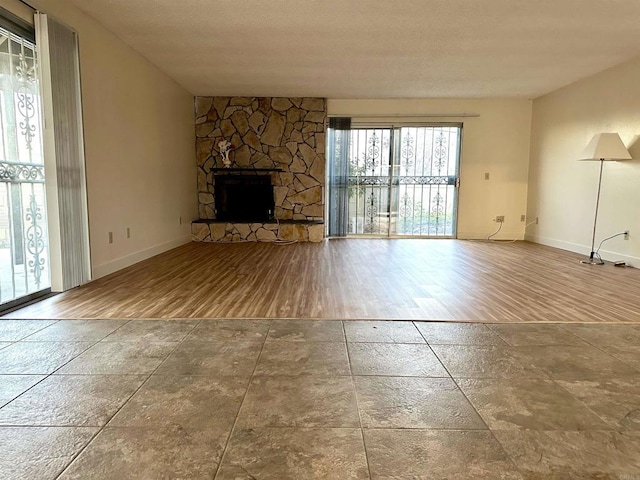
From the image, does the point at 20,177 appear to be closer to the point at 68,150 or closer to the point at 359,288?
the point at 68,150

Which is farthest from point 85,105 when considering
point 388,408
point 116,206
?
point 388,408

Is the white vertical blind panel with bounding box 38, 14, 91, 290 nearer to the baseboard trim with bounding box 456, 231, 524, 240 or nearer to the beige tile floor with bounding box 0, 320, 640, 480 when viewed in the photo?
the beige tile floor with bounding box 0, 320, 640, 480

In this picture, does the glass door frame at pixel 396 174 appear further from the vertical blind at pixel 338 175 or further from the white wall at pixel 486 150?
the vertical blind at pixel 338 175

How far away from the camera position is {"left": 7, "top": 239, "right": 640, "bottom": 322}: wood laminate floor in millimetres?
2684

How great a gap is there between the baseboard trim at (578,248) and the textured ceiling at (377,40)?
2287 mm

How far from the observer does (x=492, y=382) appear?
1.72 m

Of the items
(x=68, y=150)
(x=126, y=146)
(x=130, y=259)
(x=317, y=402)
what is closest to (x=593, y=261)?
(x=317, y=402)

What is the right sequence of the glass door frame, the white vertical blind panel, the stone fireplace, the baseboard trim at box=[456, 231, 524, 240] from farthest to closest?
the baseboard trim at box=[456, 231, 524, 240]
the glass door frame
the stone fireplace
the white vertical blind panel

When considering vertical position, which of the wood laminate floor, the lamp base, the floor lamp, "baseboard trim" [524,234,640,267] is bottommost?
the wood laminate floor

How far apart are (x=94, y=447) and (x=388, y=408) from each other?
1019 millimetres

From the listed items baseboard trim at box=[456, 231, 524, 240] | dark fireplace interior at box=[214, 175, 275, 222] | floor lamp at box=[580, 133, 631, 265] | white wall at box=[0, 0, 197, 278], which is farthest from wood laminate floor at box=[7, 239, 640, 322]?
baseboard trim at box=[456, 231, 524, 240]

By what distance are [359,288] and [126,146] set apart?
2.94 m

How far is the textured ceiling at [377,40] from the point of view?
131 inches

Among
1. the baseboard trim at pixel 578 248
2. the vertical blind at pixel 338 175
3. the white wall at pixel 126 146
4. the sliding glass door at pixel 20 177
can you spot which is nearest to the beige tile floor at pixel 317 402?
the sliding glass door at pixel 20 177
